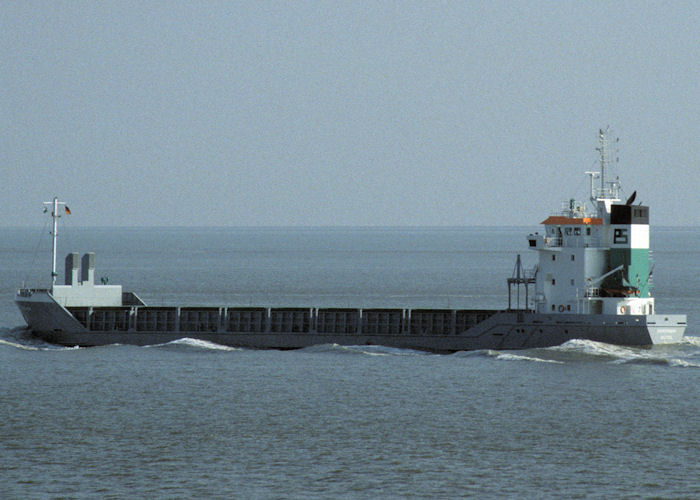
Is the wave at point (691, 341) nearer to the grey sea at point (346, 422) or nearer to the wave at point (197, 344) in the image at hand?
the grey sea at point (346, 422)

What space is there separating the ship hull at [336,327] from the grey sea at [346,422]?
41.8 inches

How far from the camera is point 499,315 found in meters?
63.7

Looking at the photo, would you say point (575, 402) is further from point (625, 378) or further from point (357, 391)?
point (357, 391)

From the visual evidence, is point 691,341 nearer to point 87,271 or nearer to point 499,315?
point 499,315

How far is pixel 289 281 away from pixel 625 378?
3812 inches

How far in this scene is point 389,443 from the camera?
4259cm

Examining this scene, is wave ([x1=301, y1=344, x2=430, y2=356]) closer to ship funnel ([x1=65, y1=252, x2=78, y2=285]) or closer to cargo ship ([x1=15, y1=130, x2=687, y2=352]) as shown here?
cargo ship ([x1=15, y1=130, x2=687, y2=352])

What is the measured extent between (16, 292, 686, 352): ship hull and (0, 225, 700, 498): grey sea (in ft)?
3.48

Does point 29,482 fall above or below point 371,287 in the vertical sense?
below

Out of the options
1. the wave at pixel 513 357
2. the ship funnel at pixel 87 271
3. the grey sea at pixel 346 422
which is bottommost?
the grey sea at pixel 346 422

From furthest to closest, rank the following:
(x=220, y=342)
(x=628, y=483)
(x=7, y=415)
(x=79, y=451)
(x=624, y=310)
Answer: (x=220, y=342), (x=624, y=310), (x=7, y=415), (x=79, y=451), (x=628, y=483)

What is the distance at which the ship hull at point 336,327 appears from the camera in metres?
61.9

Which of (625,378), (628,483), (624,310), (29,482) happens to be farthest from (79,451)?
(624,310)

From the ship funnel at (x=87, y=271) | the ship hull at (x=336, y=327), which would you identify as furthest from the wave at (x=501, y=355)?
the ship funnel at (x=87, y=271)
